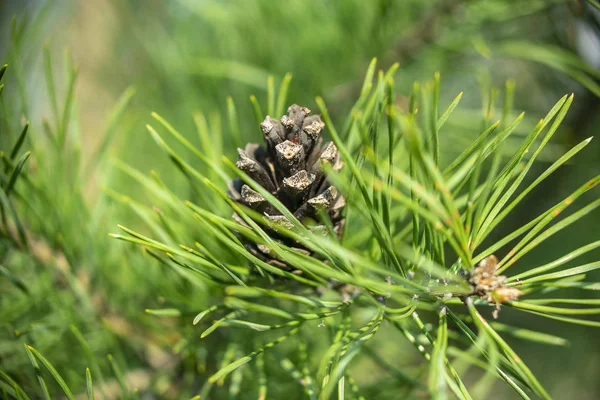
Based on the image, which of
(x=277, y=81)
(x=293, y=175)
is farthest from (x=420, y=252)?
(x=277, y=81)

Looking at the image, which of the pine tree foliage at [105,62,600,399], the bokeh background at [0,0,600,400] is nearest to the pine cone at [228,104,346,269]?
the pine tree foliage at [105,62,600,399]

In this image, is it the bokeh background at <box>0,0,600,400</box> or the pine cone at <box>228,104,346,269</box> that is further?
the bokeh background at <box>0,0,600,400</box>

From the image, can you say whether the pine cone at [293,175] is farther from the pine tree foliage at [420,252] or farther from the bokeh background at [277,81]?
the bokeh background at [277,81]

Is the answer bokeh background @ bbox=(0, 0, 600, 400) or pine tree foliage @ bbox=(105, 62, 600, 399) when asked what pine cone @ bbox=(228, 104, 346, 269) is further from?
bokeh background @ bbox=(0, 0, 600, 400)

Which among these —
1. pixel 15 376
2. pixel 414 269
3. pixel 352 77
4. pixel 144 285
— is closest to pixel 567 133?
pixel 352 77

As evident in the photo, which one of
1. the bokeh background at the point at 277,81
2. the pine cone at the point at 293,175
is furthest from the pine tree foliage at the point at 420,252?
the bokeh background at the point at 277,81

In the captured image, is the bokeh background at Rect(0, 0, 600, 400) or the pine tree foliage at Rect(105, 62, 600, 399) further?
the bokeh background at Rect(0, 0, 600, 400)
